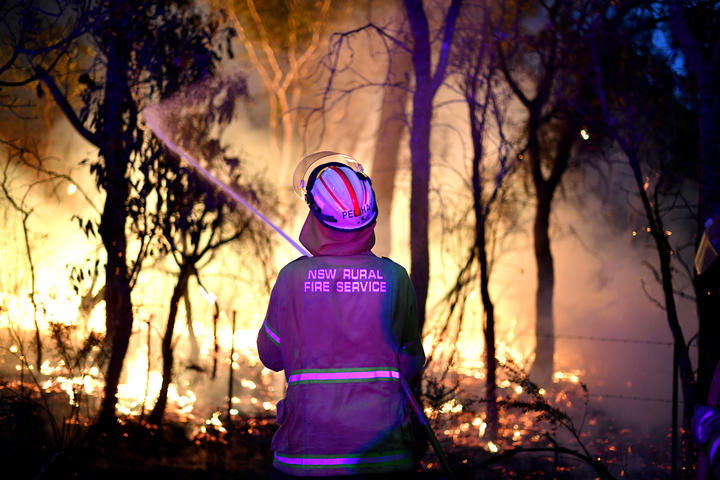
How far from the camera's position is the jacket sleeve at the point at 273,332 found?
2838 millimetres

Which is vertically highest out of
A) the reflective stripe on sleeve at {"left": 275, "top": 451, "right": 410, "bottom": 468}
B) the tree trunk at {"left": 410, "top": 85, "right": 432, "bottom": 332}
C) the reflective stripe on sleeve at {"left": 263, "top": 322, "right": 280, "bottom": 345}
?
the tree trunk at {"left": 410, "top": 85, "right": 432, "bottom": 332}

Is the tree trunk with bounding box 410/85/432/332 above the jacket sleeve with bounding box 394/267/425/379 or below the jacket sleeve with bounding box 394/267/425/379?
above

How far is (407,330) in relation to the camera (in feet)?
9.59

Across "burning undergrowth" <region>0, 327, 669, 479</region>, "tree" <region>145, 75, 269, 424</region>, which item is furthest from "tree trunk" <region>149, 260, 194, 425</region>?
"burning undergrowth" <region>0, 327, 669, 479</region>

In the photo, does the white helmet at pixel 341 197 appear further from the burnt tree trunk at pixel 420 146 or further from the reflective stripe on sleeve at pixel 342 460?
the burnt tree trunk at pixel 420 146

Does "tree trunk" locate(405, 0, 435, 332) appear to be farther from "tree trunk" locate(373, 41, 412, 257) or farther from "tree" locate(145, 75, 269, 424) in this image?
"tree trunk" locate(373, 41, 412, 257)

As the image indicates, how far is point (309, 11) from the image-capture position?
18266mm

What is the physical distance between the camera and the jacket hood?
2885 millimetres

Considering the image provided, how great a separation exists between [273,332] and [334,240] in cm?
45

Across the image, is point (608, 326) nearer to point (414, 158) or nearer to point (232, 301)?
point (232, 301)

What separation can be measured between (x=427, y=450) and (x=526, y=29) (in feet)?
27.1

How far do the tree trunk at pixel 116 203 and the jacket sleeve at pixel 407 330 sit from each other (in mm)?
4905

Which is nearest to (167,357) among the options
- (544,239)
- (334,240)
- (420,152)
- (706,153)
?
(420,152)

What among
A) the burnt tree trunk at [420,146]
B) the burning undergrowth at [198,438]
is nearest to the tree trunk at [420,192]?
the burnt tree trunk at [420,146]
